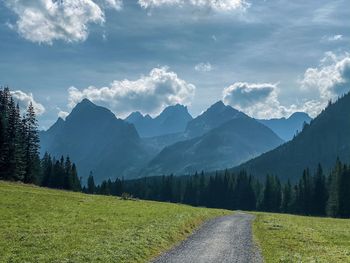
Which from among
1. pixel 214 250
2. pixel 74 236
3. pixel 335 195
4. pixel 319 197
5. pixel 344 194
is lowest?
pixel 214 250

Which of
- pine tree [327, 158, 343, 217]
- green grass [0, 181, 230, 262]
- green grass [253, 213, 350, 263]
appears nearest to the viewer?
green grass [0, 181, 230, 262]

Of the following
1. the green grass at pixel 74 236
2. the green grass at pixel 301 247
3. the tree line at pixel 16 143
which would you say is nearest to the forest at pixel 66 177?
the tree line at pixel 16 143

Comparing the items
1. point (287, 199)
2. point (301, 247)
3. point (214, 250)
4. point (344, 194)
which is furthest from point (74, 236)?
point (287, 199)

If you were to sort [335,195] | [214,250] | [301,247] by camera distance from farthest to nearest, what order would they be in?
[335,195] → [301,247] → [214,250]

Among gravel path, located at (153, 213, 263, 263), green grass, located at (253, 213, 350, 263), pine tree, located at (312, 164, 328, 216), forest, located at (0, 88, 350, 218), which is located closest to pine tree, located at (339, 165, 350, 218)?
forest, located at (0, 88, 350, 218)

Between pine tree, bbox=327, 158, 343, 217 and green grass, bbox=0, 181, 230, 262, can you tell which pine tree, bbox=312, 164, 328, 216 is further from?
green grass, bbox=0, 181, 230, 262

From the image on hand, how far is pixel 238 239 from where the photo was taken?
134 ft

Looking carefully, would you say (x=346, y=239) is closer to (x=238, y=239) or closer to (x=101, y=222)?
(x=238, y=239)

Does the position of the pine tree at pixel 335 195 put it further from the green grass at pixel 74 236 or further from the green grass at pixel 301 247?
the green grass at pixel 74 236

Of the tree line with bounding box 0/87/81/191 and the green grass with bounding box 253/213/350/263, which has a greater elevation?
the tree line with bounding box 0/87/81/191

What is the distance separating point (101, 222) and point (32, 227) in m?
9.54

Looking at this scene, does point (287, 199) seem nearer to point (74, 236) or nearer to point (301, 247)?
point (301, 247)

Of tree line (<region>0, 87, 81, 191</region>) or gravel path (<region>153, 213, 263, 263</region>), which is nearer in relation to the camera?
gravel path (<region>153, 213, 263, 263</region>)

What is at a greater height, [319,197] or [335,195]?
[335,195]
